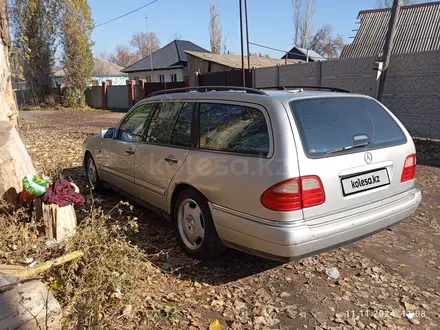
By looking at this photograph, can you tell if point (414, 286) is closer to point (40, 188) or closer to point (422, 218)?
point (422, 218)

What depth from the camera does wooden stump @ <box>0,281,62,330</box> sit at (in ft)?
6.85

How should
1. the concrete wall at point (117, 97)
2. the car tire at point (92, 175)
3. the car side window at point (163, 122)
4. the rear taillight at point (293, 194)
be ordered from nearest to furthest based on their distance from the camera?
the rear taillight at point (293, 194) → the car side window at point (163, 122) → the car tire at point (92, 175) → the concrete wall at point (117, 97)

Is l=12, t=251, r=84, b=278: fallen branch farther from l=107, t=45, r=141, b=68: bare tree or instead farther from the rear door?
l=107, t=45, r=141, b=68: bare tree

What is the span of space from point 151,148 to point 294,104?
1805 millimetres

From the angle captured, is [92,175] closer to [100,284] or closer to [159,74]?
[100,284]

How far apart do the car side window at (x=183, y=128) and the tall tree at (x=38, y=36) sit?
22960 millimetres

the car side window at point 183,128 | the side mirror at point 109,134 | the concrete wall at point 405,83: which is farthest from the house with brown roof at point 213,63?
the car side window at point 183,128

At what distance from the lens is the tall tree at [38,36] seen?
23781 mm

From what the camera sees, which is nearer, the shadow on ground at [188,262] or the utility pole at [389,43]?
the shadow on ground at [188,262]

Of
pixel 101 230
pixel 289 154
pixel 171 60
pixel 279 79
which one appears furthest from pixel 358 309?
pixel 171 60


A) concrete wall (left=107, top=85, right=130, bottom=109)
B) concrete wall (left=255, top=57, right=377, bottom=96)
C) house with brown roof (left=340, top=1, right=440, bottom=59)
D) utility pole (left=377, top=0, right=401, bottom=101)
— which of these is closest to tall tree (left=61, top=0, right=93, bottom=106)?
concrete wall (left=107, top=85, right=130, bottom=109)

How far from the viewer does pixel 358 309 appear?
9.31ft

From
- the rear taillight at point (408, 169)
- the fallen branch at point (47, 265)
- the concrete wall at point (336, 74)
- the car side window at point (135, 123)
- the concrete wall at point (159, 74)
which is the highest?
the concrete wall at point (159, 74)

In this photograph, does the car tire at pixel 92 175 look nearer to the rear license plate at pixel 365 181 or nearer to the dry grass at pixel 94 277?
the dry grass at pixel 94 277
